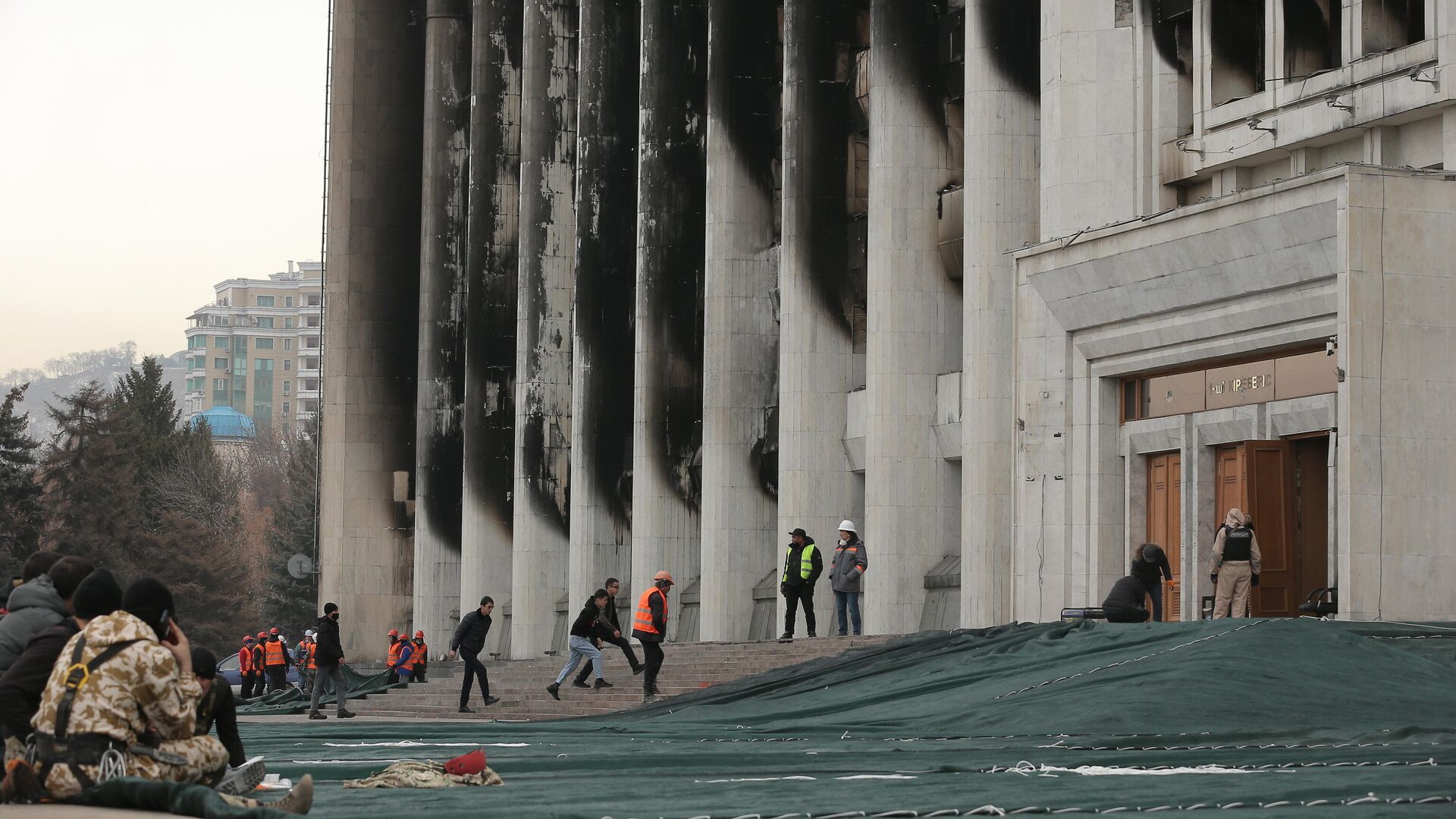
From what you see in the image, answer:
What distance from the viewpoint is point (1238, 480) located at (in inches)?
991

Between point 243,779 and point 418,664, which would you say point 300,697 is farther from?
point 243,779

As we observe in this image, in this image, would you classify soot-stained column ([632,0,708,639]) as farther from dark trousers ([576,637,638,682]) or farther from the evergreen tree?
the evergreen tree

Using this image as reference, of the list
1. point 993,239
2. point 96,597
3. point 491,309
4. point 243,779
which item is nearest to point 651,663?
point 993,239

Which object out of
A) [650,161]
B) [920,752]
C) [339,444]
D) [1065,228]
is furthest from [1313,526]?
[339,444]

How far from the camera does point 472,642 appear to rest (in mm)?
28297

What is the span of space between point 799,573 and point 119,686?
20.6 metres

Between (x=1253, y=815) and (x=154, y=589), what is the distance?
596cm

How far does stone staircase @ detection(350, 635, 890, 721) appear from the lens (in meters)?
28.1

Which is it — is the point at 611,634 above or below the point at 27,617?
below

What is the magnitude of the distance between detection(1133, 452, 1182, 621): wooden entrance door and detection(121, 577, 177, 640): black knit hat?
57.1ft

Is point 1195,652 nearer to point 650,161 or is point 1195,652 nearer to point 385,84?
point 650,161

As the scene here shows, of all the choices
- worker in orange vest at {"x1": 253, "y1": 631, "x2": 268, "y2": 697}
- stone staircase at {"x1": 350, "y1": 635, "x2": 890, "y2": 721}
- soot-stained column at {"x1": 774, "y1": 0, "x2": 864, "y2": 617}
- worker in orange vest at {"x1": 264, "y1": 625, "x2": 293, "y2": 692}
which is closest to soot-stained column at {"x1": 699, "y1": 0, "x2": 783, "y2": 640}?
soot-stained column at {"x1": 774, "y1": 0, "x2": 864, "y2": 617}

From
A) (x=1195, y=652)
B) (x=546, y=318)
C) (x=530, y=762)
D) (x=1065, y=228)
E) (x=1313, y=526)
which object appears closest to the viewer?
(x=530, y=762)

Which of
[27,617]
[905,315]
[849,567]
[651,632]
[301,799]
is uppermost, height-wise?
[905,315]
